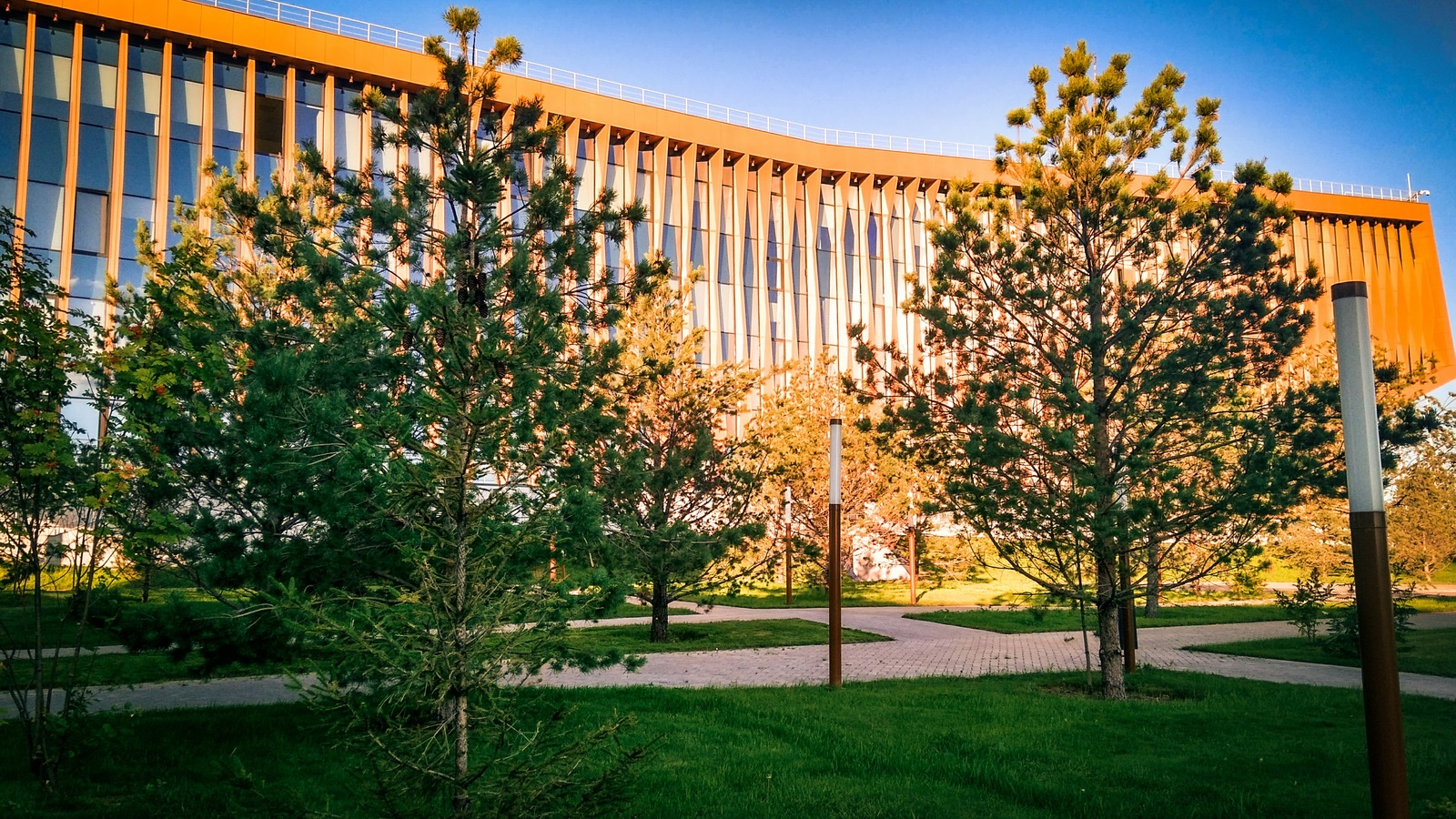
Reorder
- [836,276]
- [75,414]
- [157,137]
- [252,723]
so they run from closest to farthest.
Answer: [252,723] → [75,414] → [157,137] → [836,276]

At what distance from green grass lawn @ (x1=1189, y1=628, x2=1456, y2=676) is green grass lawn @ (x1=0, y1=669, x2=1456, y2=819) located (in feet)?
11.9

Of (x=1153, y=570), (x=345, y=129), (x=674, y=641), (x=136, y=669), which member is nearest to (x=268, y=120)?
(x=345, y=129)

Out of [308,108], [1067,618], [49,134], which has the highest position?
[308,108]

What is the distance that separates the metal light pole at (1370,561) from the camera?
334 centimetres

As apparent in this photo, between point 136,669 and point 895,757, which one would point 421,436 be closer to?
point 895,757

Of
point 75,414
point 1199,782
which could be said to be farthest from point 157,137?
point 1199,782

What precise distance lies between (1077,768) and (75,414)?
30835mm

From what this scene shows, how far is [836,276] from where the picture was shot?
42.8 metres

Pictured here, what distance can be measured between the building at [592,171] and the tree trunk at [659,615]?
62.4 feet

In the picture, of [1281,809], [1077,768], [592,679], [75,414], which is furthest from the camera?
[75,414]

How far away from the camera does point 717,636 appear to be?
17000 mm

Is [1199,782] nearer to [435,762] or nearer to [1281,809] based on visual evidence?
[1281,809]

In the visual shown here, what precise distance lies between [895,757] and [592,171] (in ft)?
111

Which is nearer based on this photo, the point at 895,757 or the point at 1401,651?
the point at 895,757
